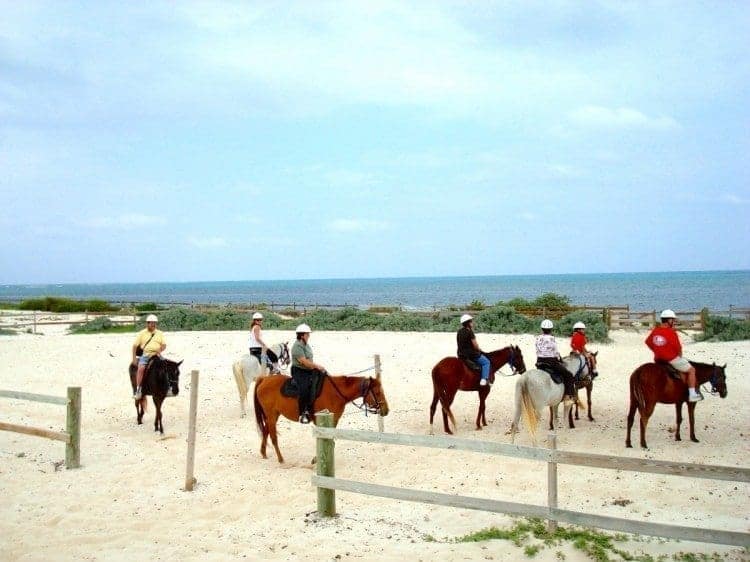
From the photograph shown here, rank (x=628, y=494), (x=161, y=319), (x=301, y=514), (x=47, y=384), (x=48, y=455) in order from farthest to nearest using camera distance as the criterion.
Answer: (x=161, y=319) → (x=47, y=384) → (x=48, y=455) → (x=628, y=494) → (x=301, y=514)

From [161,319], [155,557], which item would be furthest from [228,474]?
[161,319]

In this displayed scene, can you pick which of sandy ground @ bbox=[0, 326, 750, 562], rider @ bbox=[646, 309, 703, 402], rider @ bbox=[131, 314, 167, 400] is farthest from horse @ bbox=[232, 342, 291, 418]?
rider @ bbox=[646, 309, 703, 402]

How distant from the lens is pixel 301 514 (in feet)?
27.5

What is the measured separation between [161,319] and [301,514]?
28.4 m

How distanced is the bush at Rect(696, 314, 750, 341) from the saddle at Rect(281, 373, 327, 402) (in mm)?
19467

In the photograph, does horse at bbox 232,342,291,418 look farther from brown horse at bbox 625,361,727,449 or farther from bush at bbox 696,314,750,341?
bush at bbox 696,314,750,341

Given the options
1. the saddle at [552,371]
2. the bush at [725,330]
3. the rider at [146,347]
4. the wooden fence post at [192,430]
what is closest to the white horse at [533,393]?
the saddle at [552,371]

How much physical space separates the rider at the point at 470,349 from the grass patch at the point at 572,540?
5.56 meters

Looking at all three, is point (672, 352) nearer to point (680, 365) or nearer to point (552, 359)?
point (680, 365)

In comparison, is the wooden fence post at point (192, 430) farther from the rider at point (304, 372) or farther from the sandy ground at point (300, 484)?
the rider at point (304, 372)

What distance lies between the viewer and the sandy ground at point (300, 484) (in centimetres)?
729

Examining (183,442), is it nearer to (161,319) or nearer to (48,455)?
(48,455)

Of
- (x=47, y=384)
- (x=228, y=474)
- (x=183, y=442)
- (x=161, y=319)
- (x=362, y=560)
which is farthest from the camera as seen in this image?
(x=161, y=319)

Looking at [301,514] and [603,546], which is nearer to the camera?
[603,546]
